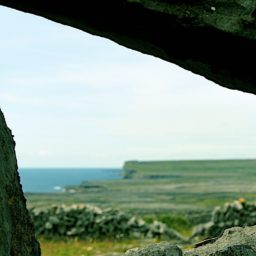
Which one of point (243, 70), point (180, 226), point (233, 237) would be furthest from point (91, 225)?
point (243, 70)

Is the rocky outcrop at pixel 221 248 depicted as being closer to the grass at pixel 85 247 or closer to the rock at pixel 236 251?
the rock at pixel 236 251

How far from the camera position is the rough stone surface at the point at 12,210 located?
6201 mm

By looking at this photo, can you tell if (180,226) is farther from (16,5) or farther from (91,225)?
(16,5)

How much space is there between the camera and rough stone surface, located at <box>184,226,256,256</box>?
8055 mm

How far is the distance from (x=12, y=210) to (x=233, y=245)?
285cm

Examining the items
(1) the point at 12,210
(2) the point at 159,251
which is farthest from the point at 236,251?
(1) the point at 12,210

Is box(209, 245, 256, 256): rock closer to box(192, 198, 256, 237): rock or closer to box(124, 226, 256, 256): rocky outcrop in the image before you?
box(124, 226, 256, 256): rocky outcrop

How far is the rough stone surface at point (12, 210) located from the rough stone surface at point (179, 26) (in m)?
1.36

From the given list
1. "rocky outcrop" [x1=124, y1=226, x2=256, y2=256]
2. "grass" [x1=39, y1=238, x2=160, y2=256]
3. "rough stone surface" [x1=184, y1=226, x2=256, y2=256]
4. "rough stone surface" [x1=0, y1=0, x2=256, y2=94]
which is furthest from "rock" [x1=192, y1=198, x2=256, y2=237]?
"rough stone surface" [x1=0, y1=0, x2=256, y2=94]

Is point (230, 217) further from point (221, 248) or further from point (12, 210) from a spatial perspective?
point (12, 210)

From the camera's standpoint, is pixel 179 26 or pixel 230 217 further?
pixel 230 217

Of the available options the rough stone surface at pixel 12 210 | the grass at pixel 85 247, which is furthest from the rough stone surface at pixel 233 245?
the grass at pixel 85 247

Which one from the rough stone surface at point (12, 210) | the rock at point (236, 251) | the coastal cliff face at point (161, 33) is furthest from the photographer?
the rock at point (236, 251)

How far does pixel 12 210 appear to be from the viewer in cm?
649
